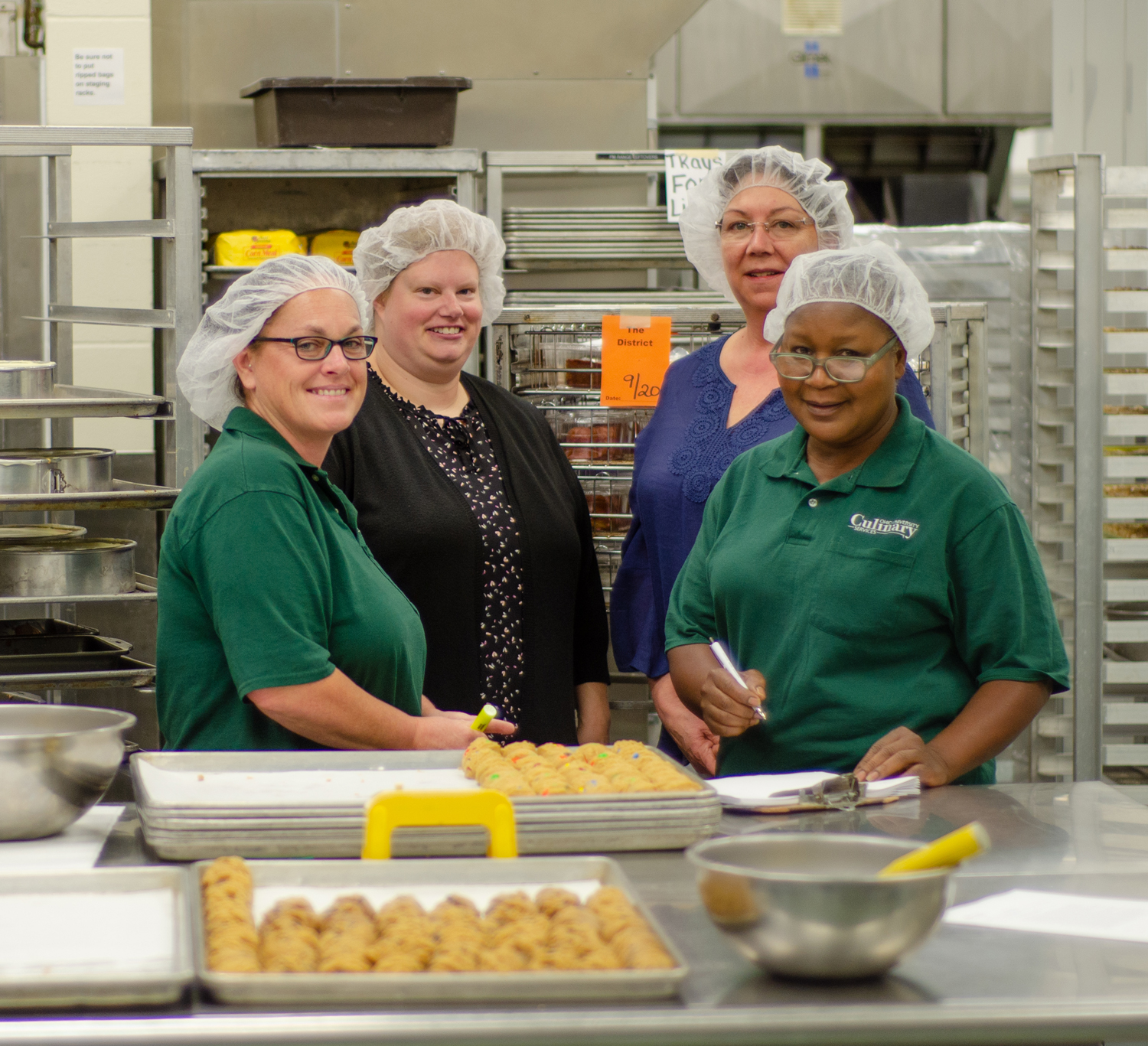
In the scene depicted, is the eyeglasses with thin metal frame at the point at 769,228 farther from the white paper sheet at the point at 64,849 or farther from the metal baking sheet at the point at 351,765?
the white paper sheet at the point at 64,849

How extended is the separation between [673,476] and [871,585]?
797mm

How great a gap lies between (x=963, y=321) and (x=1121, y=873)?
7.60ft

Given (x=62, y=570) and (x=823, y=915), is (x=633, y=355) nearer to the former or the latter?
(x=62, y=570)

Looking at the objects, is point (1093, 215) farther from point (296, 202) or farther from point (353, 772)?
point (353, 772)

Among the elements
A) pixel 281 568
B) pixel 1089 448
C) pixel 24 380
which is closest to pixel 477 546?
pixel 281 568

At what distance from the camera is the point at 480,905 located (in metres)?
1.47

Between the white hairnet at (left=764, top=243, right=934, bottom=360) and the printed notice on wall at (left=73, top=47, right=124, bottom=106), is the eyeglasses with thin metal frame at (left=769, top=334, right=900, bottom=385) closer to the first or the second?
the white hairnet at (left=764, top=243, right=934, bottom=360)

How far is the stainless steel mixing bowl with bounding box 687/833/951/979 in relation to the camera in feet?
4.18

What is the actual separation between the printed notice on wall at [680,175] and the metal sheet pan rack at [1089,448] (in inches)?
42.1

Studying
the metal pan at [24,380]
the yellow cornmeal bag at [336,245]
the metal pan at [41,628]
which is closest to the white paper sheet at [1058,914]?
the metal pan at [24,380]

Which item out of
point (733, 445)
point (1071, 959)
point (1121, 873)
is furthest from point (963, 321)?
point (1071, 959)

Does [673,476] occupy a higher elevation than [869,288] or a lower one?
lower

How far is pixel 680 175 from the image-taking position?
3.83 metres

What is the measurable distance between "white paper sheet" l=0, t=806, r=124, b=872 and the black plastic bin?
249cm
